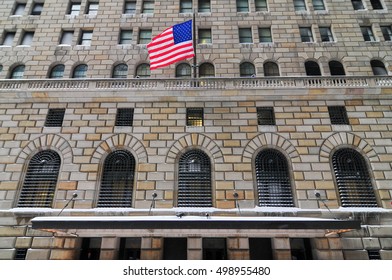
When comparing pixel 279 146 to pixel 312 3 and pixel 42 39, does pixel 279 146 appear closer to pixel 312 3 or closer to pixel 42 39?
pixel 312 3

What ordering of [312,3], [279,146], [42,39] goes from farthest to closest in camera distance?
Result: [312,3] → [42,39] → [279,146]

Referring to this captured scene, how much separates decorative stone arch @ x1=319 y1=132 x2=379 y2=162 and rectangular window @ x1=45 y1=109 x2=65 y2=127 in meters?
17.0

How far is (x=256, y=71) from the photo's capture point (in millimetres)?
18016

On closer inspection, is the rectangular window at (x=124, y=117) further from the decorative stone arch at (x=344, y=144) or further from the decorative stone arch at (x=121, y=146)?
the decorative stone arch at (x=344, y=144)

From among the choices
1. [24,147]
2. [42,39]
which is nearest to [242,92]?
[24,147]

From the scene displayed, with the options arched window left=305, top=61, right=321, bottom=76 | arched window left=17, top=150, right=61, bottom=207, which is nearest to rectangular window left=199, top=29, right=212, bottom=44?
arched window left=305, top=61, right=321, bottom=76

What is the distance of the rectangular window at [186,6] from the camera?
20.6 meters

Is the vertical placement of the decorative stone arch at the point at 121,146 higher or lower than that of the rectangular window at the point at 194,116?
lower

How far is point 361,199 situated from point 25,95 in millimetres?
22320

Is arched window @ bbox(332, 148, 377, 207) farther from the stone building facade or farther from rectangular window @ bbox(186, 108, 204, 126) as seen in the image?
rectangular window @ bbox(186, 108, 204, 126)

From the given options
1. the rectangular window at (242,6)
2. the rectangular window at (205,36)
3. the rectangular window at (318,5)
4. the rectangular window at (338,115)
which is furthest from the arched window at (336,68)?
the rectangular window at (205,36)

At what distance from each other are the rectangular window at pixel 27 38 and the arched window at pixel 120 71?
25.0ft

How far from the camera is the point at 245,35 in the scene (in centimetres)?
1948

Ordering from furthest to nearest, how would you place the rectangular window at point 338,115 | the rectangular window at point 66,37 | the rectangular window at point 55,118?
the rectangular window at point 66,37 → the rectangular window at point 55,118 → the rectangular window at point 338,115
